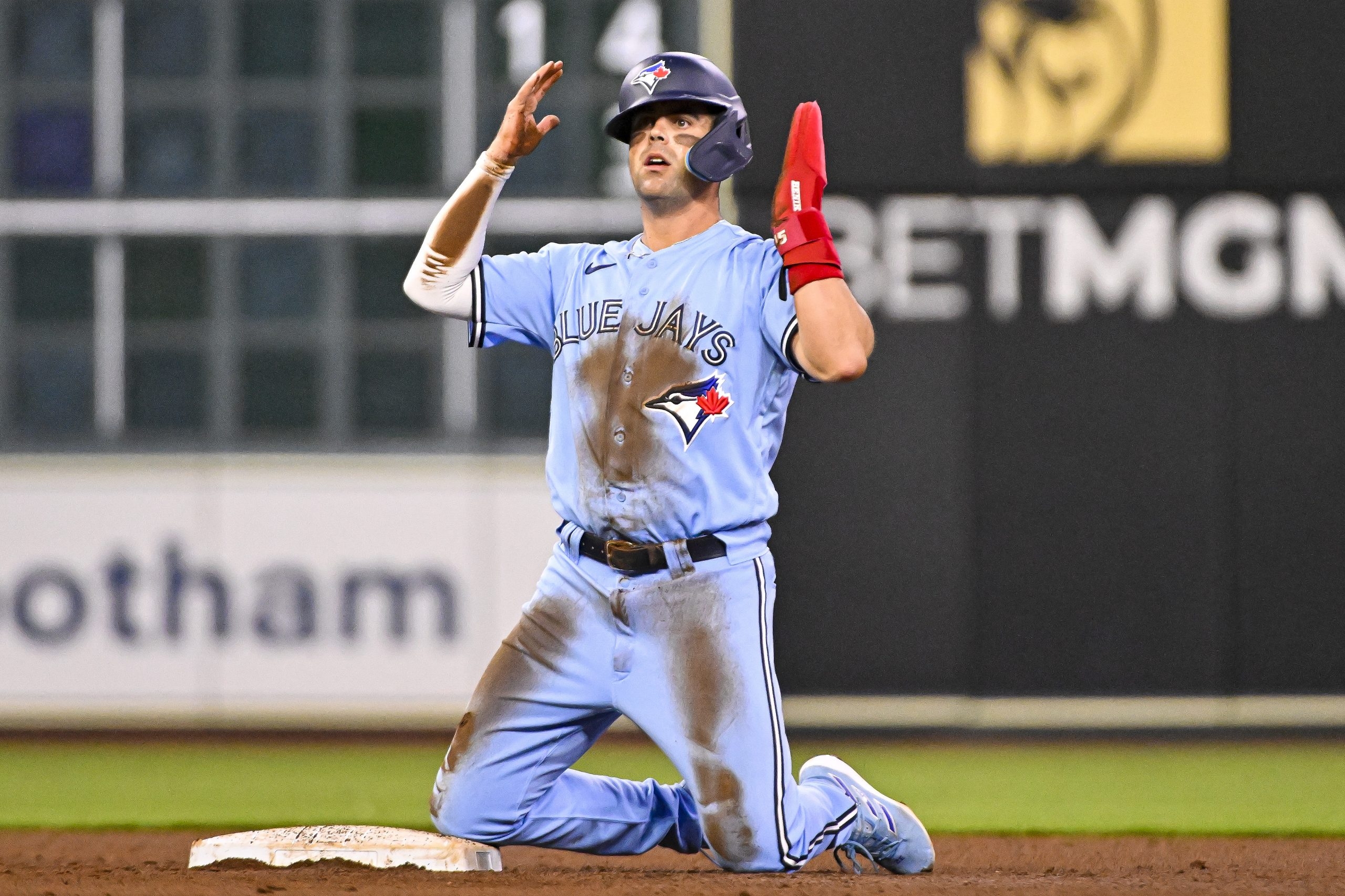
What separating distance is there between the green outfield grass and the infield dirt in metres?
0.37

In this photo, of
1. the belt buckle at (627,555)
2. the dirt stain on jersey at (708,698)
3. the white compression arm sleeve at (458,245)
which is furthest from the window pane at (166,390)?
the dirt stain on jersey at (708,698)

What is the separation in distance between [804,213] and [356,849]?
161 centimetres

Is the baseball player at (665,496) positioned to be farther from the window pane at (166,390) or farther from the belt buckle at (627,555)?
the window pane at (166,390)

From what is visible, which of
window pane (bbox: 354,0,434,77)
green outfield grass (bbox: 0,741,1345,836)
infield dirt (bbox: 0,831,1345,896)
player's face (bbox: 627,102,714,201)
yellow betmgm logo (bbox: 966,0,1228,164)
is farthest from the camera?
window pane (bbox: 354,0,434,77)

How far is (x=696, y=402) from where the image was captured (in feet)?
11.7

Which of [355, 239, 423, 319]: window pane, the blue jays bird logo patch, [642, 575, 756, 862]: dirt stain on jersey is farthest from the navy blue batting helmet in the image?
[355, 239, 423, 319]: window pane

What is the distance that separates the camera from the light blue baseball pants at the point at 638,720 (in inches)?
138

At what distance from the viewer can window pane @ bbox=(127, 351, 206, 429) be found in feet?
26.9

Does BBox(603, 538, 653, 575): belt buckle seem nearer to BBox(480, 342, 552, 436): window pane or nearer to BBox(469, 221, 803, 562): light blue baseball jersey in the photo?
BBox(469, 221, 803, 562): light blue baseball jersey

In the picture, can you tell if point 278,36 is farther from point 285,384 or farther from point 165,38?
point 285,384

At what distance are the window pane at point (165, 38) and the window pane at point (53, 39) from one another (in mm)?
206

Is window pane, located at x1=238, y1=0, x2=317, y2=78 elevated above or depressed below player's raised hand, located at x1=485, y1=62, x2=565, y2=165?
above

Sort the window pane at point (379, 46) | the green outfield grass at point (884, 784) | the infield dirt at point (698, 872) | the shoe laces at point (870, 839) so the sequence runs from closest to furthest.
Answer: the infield dirt at point (698, 872) → the shoe laces at point (870, 839) → the green outfield grass at point (884, 784) → the window pane at point (379, 46)

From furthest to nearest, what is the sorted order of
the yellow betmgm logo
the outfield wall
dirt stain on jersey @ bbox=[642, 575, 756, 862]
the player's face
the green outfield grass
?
1. the yellow betmgm logo
2. the outfield wall
3. the green outfield grass
4. the player's face
5. dirt stain on jersey @ bbox=[642, 575, 756, 862]
